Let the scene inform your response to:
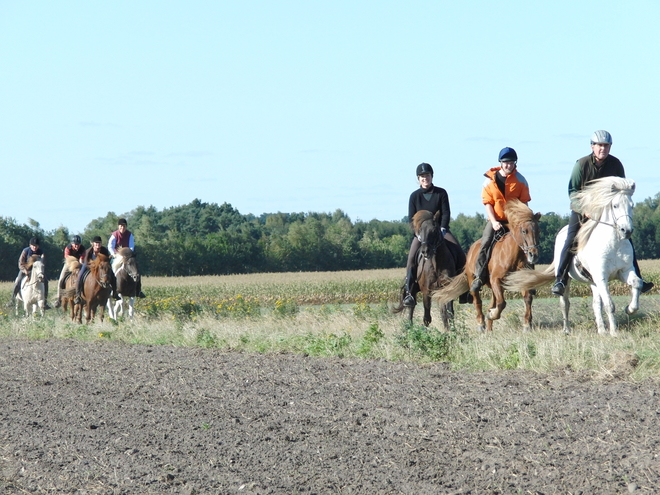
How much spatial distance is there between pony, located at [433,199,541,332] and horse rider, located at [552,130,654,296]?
566 millimetres

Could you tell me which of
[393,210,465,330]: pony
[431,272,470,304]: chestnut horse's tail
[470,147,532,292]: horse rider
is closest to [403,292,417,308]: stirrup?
[393,210,465,330]: pony

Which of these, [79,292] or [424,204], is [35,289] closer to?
[79,292]

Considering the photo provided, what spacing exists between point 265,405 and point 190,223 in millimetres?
105721

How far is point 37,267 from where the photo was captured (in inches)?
893

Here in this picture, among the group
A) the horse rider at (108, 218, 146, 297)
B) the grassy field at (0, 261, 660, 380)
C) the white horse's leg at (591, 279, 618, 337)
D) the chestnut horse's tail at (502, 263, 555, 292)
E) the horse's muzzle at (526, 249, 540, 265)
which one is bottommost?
the grassy field at (0, 261, 660, 380)

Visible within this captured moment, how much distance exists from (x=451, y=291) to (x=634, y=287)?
9.41ft

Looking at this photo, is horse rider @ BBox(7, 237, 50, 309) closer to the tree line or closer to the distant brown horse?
the distant brown horse

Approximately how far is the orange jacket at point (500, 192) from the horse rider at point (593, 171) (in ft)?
4.06

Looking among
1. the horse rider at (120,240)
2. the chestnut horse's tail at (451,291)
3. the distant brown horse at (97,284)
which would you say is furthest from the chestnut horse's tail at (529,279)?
the horse rider at (120,240)

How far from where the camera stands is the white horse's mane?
11.2 m

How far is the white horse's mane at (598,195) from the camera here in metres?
11.2

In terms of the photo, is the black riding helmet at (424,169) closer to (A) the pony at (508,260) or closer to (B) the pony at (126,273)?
(A) the pony at (508,260)

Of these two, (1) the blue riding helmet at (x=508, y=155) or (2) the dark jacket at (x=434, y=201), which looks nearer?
(1) the blue riding helmet at (x=508, y=155)

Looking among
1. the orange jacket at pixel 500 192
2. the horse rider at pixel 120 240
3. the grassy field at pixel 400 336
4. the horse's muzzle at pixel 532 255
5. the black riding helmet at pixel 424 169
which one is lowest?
the grassy field at pixel 400 336
